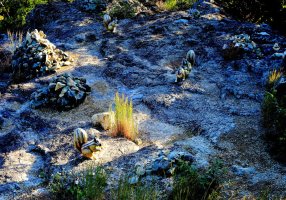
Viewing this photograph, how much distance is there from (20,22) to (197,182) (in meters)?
8.78

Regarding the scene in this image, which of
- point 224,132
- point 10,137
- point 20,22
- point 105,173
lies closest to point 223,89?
point 224,132

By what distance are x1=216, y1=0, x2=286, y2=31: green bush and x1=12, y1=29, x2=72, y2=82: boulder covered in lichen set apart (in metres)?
5.12

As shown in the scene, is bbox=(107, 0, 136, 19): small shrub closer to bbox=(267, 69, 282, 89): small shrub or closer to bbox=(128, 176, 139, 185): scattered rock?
bbox=(267, 69, 282, 89): small shrub

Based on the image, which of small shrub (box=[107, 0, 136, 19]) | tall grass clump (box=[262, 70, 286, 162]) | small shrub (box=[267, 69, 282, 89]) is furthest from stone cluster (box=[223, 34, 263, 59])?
small shrub (box=[107, 0, 136, 19])

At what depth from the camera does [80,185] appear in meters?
3.73

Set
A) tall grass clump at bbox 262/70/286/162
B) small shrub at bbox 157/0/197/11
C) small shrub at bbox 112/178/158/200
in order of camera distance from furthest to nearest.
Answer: small shrub at bbox 157/0/197/11, tall grass clump at bbox 262/70/286/162, small shrub at bbox 112/178/158/200

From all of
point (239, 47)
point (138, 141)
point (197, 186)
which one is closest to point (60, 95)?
point (138, 141)

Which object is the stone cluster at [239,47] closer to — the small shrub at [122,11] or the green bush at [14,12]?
the small shrub at [122,11]

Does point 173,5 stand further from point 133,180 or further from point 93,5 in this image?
point 133,180

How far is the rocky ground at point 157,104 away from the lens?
4.20 m

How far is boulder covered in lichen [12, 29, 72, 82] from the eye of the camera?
700 cm

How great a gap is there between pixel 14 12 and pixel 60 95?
6176 mm

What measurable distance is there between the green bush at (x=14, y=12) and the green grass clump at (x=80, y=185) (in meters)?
7.58

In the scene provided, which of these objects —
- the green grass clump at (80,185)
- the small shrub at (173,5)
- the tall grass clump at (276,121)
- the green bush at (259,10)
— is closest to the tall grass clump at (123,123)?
the green grass clump at (80,185)
